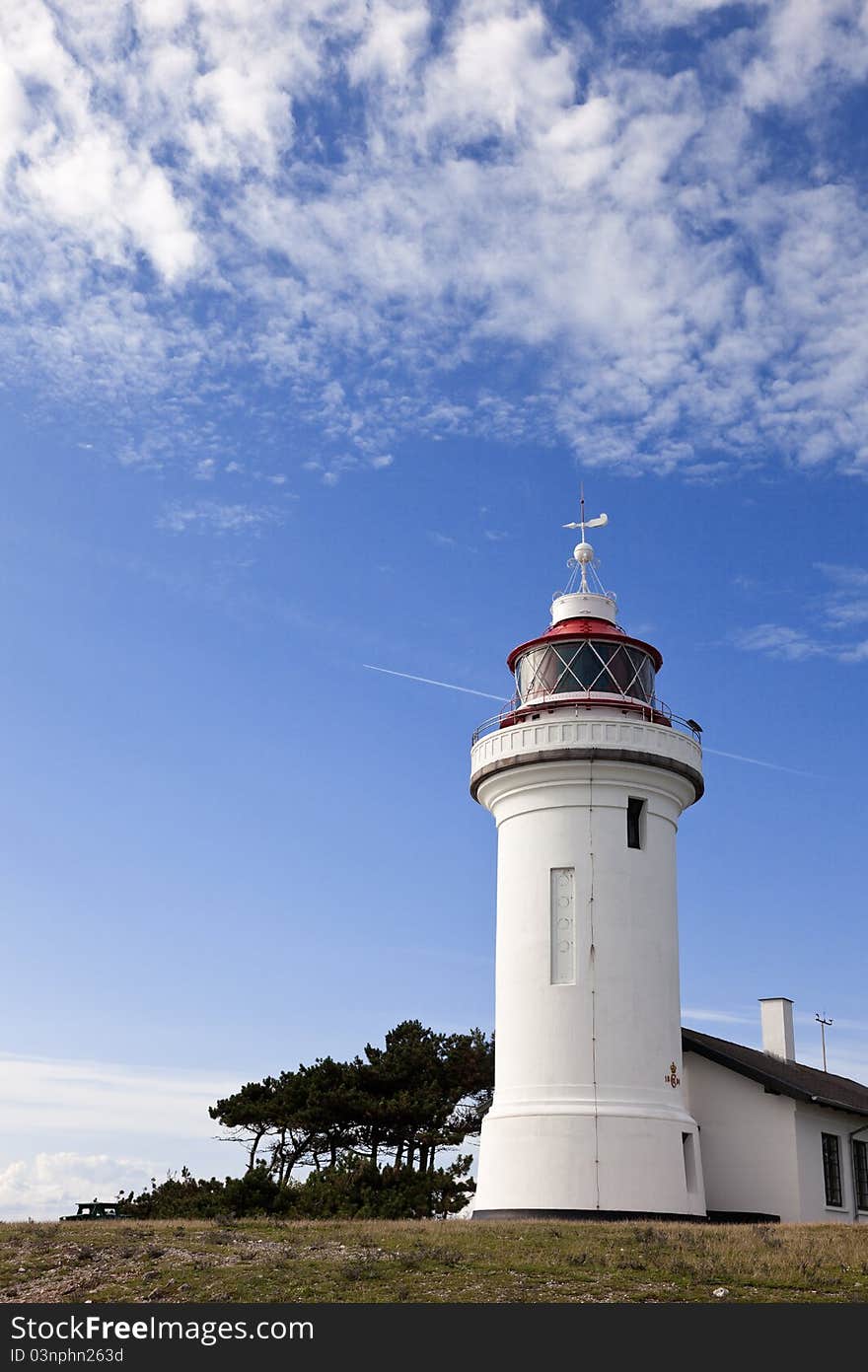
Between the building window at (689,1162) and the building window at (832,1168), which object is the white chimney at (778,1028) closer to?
the building window at (832,1168)

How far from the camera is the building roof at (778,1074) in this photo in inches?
1054

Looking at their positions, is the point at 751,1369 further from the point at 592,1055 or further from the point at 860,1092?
the point at 860,1092

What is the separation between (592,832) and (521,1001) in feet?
11.6

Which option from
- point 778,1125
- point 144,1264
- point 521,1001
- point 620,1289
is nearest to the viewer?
point 620,1289

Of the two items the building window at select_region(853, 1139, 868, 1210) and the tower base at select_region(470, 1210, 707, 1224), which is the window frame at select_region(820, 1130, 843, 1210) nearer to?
the building window at select_region(853, 1139, 868, 1210)

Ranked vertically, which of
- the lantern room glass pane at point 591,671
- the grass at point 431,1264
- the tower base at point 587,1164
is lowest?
the grass at point 431,1264

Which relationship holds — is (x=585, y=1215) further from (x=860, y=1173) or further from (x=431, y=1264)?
(x=860, y=1173)

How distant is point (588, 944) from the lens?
81.0ft

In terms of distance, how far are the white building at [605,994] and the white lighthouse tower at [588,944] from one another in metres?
0.03

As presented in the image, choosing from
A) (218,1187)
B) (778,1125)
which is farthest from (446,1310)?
(218,1187)

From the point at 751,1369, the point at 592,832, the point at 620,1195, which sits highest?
the point at 592,832

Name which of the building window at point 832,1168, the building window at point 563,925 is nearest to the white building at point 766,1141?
the building window at point 832,1168

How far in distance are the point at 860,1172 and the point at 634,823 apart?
10618 mm

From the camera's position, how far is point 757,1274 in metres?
14.5
